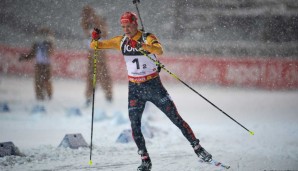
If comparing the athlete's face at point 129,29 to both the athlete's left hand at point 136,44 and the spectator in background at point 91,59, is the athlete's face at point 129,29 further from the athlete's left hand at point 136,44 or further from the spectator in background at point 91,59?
the spectator in background at point 91,59

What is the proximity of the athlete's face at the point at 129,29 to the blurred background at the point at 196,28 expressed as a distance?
8672 millimetres

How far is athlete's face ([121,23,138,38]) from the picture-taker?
4.74 m

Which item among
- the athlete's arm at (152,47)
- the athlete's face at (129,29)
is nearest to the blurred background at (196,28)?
the athlete's face at (129,29)

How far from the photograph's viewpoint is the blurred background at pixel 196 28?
14.2 meters

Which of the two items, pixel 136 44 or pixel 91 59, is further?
pixel 91 59

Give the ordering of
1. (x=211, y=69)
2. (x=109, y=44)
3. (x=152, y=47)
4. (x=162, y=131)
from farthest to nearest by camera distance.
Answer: (x=211, y=69)
(x=162, y=131)
(x=109, y=44)
(x=152, y=47)

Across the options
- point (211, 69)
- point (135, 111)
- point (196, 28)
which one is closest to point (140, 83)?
point (135, 111)

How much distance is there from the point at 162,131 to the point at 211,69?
6310 mm

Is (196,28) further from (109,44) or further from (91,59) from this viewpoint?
(109,44)

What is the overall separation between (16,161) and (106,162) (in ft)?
3.51

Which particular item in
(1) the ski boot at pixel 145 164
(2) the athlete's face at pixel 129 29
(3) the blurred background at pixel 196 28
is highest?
(3) the blurred background at pixel 196 28

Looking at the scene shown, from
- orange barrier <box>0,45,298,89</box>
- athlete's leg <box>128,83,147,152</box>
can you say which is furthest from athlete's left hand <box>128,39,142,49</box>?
orange barrier <box>0,45,298,89</box>

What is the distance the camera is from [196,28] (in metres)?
15.3

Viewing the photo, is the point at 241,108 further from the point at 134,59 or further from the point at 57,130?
the point at 134,59
